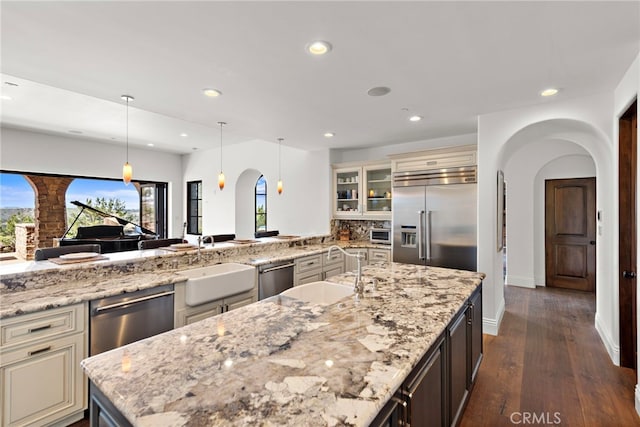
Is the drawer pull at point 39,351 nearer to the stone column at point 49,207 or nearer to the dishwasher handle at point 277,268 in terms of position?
the dishwasher handle at point 277,268

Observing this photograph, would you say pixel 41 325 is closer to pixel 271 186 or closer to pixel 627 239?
pixel 271 186

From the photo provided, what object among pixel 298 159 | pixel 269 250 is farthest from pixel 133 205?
pixel 269 250

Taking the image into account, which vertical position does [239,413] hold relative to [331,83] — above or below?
below

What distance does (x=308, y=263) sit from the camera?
4172mm

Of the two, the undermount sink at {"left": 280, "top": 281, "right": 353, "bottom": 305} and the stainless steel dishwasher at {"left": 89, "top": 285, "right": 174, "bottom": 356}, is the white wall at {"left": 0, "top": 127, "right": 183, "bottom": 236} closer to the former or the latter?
the stainless steel dishwasher at {"left": 89, "top": 285, "right": 174, "bottom": 356}

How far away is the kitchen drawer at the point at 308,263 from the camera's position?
4.00m

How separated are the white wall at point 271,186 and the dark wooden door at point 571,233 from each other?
3.99 metres

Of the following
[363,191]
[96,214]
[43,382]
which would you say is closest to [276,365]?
[43,382]

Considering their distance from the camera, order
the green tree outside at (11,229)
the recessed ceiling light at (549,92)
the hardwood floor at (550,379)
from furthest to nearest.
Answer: the green tree outside at (11,229) → the recessed ceiling light at (549,92) → the hardwood floor at (550,379)

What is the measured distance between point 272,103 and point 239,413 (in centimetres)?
280

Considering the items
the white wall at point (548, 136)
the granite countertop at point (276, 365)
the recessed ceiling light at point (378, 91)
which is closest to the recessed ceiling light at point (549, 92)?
the white wall at point (548, 136)

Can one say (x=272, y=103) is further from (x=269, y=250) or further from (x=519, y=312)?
(x=519, y=312)

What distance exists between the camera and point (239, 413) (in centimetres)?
86

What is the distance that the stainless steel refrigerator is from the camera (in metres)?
3.80
